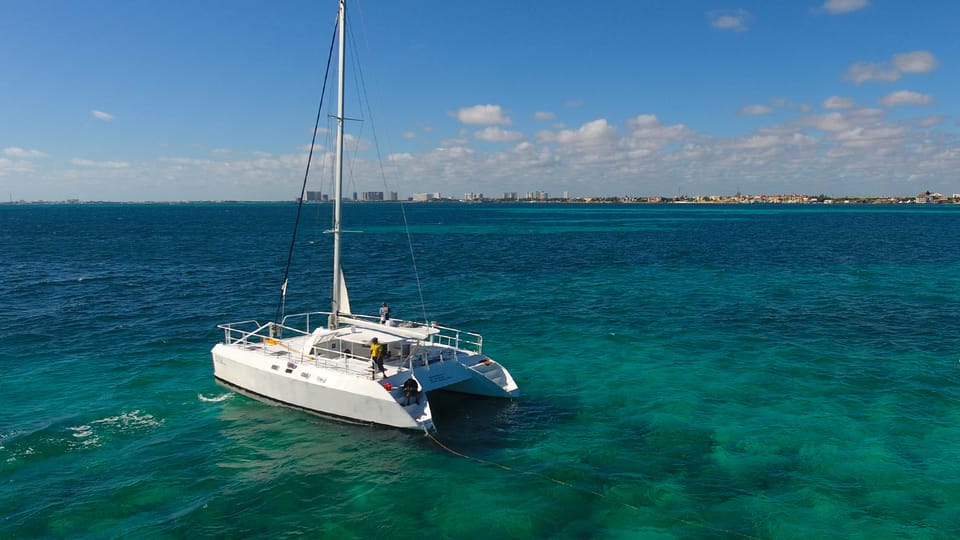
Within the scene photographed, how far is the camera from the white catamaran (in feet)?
59.4

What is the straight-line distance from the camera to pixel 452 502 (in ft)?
47.0

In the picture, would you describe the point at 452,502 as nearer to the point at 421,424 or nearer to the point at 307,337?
the point at 421,424

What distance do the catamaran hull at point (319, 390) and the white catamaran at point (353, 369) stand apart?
31 mm

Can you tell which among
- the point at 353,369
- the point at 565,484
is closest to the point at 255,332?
the point at 353,369

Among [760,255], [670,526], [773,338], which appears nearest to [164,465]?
[670,526]

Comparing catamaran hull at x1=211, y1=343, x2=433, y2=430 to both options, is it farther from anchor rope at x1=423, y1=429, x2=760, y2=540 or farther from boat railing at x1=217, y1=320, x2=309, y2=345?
anchor rope at x1=423, y1=429, x2=760, y2=540

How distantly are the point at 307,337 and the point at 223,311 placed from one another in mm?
17116

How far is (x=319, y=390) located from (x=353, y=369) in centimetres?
125

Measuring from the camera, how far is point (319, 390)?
18.7 metres

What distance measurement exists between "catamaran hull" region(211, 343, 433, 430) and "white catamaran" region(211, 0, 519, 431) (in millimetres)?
31

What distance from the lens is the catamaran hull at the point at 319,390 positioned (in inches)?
703

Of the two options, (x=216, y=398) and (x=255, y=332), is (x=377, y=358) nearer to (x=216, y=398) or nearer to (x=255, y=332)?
(x=255, y=332)

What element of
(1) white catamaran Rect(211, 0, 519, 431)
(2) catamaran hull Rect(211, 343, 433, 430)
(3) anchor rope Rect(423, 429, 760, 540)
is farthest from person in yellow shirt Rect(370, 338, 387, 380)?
(3) anchor rope Rect(423, 429, 760, 540)

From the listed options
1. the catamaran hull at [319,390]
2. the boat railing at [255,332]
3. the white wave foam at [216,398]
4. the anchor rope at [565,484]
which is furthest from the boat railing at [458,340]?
the white wave foam at [216,398]
